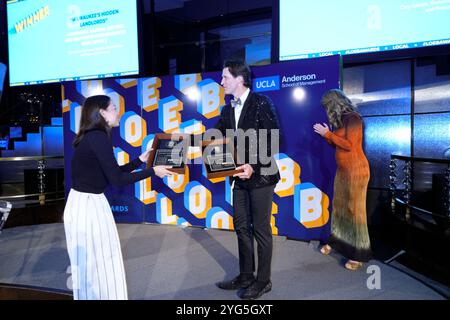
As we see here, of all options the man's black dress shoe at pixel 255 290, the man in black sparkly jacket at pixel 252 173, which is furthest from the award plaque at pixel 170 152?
the man's black dress shoe at pixel 255 290

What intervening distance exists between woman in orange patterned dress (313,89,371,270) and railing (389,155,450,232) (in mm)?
594

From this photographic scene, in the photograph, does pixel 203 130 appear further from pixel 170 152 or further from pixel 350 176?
pixel 170 152

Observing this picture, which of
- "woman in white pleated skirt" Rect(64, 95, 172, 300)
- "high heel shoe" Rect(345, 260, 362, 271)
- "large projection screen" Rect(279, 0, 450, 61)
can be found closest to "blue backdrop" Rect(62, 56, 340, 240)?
"large projection screen" Rect(279, 0, 450, 61)

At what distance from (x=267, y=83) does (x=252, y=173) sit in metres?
2.04

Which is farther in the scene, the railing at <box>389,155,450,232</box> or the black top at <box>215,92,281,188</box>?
the railing at <box>389,155,450,232</box>

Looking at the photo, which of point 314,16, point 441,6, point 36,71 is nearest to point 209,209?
point 314,16

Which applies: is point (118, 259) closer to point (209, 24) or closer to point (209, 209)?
point (209, 209)

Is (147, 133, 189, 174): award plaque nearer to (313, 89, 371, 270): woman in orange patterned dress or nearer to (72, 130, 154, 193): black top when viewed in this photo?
(72, 130, 154, 193): black top

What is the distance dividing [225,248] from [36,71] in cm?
473

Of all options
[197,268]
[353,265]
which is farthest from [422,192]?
[197,268]

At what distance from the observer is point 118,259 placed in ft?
7.40

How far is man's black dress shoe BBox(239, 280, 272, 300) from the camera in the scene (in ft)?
9.17

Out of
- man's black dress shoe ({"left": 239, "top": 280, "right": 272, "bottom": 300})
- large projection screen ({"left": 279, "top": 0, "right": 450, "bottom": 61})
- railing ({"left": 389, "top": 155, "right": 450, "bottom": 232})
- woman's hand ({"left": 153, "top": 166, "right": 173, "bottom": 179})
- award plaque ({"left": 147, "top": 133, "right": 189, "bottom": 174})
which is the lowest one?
man's black dress shoe ({"left": 239, "top": 280, "right": 272, "bottom": 300})

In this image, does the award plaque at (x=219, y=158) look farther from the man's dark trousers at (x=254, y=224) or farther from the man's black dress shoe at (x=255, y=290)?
the man's black dress shoe at (x=255, y=290)
